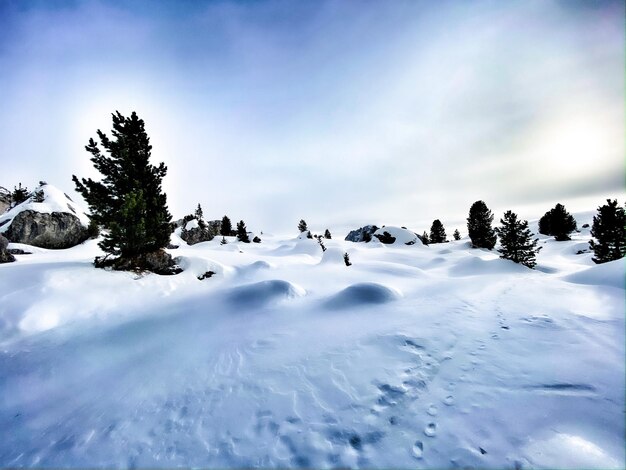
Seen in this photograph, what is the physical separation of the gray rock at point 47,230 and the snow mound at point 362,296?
25.2 m

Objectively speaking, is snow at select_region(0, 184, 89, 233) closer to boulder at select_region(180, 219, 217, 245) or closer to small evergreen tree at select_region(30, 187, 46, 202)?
small evergreen tree at select_region(30, 187, 46, 202)

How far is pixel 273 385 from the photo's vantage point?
4.67 metres

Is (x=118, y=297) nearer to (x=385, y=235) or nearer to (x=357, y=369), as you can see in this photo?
(x=357, y=369)

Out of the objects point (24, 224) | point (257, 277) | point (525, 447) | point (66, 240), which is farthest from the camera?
point (66, 240)

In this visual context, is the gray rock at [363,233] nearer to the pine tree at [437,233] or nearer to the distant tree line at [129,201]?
the pine tree at [437,233]

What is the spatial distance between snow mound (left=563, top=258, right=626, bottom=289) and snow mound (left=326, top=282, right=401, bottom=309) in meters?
7.30

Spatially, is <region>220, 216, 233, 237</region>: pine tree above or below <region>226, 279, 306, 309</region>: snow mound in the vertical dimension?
above

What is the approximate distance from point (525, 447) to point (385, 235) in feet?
136

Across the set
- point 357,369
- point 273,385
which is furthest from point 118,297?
point 357,369

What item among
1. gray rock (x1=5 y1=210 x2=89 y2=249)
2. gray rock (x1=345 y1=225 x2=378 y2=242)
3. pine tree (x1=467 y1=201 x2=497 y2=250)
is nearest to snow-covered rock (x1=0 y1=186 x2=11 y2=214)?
gray rock (x1=5 y1=210 x2=89 y2=249)

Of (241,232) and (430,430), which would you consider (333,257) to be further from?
(241,232)

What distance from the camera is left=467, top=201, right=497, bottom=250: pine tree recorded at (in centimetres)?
3531

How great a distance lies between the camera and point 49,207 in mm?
21094

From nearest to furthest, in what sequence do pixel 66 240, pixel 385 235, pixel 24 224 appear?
pixel 24 224
pixel 66 240
pixel 385 235
